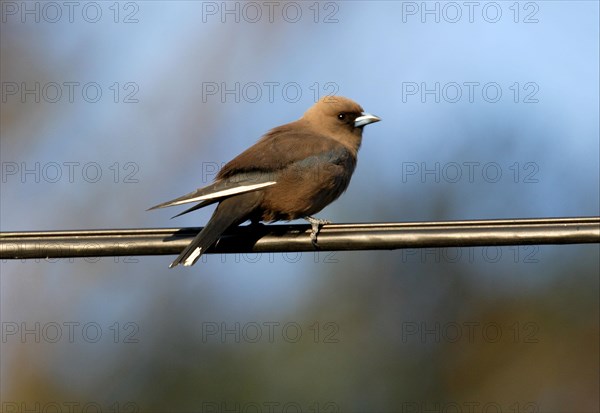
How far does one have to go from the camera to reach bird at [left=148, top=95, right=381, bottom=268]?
740 cm

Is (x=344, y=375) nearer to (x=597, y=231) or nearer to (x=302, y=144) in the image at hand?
(x=302, y=144)

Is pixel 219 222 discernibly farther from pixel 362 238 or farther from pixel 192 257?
pixel 362 238

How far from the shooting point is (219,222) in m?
7.28

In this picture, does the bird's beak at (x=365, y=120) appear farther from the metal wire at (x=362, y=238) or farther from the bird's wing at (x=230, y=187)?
the metal wire at (x=362, y=238)

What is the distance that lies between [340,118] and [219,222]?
2.84 m

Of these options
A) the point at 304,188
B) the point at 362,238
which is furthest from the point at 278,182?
the point at 362,238

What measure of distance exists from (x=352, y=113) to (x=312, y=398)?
5060mm

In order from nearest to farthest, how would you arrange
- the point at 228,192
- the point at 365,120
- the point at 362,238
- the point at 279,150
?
the point at 362,238, the point at 228,192, the point at 279,150, the point at 365,120

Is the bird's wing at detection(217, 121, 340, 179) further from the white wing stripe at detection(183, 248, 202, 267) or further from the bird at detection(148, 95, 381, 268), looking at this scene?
the white wing stripe at detection(183, 248, 202, 267)

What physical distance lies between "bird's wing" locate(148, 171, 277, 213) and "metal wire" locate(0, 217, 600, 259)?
0.79m

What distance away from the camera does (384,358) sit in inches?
559

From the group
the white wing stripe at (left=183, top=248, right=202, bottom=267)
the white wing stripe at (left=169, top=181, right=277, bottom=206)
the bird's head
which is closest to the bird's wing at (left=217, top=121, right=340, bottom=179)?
the white wing stripe at (left=169, top=181, right=277, bottom=206)

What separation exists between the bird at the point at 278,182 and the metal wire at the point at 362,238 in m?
0.67

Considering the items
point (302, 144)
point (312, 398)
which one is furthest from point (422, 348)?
point (302, 144)
